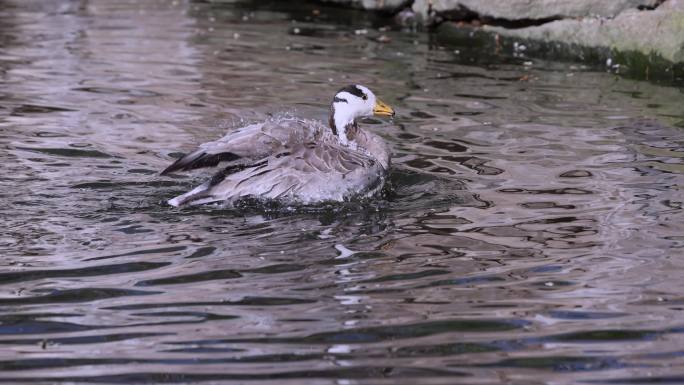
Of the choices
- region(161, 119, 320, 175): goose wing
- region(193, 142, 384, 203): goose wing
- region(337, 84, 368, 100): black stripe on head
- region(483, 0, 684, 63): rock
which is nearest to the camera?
region(161, 119, 320, 175): goose wing

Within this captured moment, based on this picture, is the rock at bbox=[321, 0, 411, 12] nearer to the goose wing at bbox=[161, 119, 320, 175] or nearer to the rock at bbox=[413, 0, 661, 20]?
the rock at bbox=[413, 0, 661, 20]

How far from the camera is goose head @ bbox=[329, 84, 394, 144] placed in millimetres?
8273

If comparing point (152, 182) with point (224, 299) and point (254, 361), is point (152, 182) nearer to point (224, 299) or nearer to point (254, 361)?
point (224, 299)

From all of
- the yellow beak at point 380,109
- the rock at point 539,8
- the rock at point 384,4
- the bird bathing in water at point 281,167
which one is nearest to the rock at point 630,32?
the rock at point 539,8

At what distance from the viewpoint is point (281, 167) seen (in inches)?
293

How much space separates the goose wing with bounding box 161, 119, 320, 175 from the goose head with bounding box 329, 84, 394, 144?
1.23ft

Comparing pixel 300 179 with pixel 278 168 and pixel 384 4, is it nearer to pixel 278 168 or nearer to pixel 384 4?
pixel 278 168

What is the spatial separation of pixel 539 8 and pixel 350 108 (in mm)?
5531

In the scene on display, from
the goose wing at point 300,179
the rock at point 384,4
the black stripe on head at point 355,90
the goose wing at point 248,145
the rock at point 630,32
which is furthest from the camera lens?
the rock at point 384,4

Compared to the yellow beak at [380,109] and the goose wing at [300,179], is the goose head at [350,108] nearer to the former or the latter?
the yellow beak at [380,109]

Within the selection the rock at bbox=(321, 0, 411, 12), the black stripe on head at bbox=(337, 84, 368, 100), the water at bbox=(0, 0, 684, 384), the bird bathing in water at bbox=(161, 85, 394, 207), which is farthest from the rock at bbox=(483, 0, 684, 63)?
the bird bathing in water at bbox=(161, 85, 394, 207)

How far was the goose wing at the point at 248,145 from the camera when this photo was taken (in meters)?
7.21

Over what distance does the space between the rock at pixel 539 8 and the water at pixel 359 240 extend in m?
0.98

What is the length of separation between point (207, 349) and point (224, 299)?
674mm
